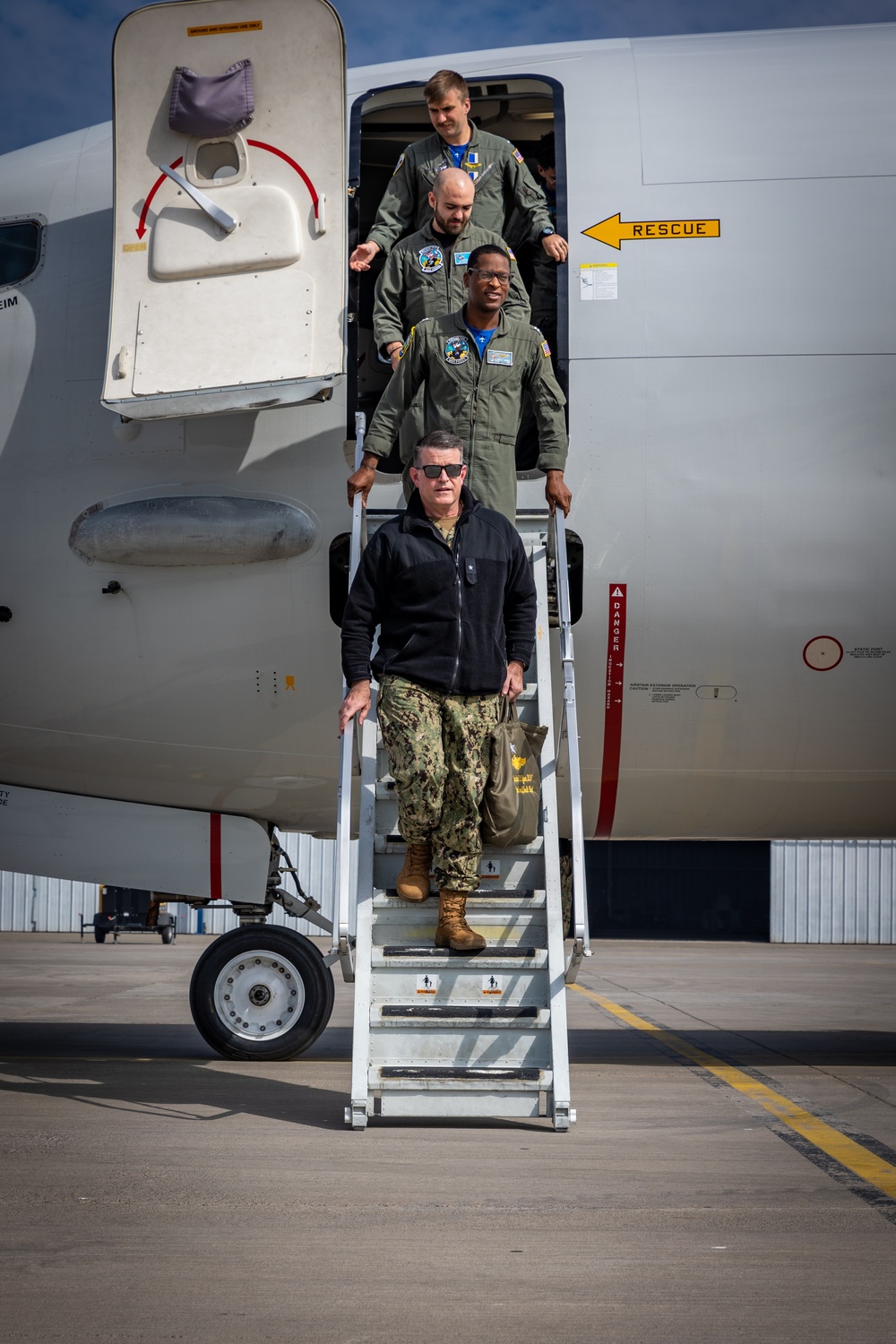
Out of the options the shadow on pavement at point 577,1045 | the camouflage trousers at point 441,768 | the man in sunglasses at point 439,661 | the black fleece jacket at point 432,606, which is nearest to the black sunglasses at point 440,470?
the man in sunglasses at point 439,661

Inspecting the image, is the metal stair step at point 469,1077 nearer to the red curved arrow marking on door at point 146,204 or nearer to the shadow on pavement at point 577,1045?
the shadow on pavement at point 577,1045

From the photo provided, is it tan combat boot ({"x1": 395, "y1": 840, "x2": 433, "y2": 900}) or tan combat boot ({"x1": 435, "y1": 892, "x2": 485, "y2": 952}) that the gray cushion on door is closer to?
tan combat boot ({"x1": 395, "y1": 840, "x2": 433, "y2": 900})

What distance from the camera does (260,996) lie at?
7.71 m

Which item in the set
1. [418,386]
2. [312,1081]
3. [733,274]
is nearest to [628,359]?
[733,274]

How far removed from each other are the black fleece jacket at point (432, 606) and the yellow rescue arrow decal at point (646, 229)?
2129 millimetres

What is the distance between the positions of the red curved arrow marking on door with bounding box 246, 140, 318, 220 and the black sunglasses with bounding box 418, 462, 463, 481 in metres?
2.10

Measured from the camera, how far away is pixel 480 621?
5.88 meters

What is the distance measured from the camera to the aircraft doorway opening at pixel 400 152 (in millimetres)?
7105

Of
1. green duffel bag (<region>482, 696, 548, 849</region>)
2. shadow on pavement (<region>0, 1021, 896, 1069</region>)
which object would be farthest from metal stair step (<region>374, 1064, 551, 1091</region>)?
shadow on pavement (<region>0, 1021, 896, 1069</region>)

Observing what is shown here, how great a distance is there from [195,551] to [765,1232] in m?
4.58

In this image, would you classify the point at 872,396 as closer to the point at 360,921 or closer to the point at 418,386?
the point at 418,386

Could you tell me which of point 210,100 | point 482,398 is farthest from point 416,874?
point 210,100

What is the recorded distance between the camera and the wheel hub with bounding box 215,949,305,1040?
7.68 m

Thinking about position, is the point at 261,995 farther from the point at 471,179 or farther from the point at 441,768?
the point at 471,179
